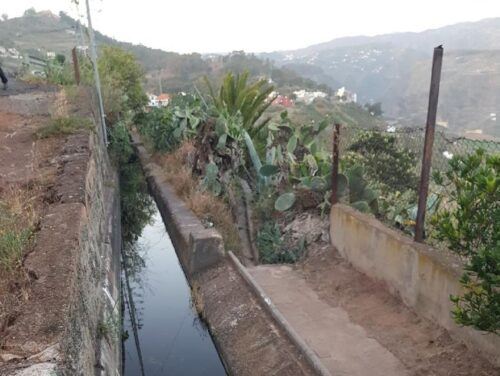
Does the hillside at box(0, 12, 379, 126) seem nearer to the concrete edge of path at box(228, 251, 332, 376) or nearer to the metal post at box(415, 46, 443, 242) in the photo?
the concrete edge of path at box(228, 251, 332, 376)

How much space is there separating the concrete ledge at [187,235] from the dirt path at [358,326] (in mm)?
634

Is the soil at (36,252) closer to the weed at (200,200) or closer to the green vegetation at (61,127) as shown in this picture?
the green vegetation at (61,127)

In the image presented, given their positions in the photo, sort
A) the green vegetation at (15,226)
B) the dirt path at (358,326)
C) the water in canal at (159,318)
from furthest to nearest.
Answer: the water in canal at (159,318), the dirt path at (358,326), the green vegetation at (15,226)

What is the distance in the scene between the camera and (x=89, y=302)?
371 centimetres

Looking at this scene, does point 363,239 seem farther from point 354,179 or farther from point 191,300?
point 191,300

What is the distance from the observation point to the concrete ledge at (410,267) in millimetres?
3961

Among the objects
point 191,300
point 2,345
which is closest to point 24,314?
point 2,345

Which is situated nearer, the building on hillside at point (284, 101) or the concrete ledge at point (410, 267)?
the concrete ledge at point (410, 267)

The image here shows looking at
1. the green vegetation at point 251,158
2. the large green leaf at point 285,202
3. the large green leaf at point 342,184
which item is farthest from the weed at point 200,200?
the large green leaf at point 342,184

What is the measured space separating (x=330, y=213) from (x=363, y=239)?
107 cm

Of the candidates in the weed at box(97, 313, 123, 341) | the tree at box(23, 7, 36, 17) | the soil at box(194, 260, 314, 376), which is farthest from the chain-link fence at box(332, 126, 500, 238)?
the tree at box(23, 7, 36, 17)

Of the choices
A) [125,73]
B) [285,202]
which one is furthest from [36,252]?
[125,73]

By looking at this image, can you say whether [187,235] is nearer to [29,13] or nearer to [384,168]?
[384,168]

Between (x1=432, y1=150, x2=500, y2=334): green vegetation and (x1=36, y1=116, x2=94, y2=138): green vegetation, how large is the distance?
19.9 feet
